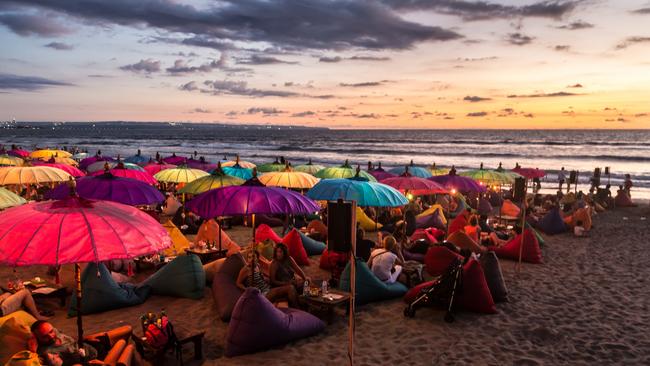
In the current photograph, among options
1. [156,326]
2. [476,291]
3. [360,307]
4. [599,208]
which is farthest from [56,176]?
[599,208]

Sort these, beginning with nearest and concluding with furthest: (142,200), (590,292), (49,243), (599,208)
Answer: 1. (49,243)
2. (142,200)
3. (590,292)
4. (599,208)

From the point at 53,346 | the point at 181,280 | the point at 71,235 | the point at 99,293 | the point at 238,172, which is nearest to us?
the point at 71,235

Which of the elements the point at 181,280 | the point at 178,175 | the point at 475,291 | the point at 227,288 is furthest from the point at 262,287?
the point at 178,175

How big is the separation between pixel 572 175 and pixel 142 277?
70.3 feet

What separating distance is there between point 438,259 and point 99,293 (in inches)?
270

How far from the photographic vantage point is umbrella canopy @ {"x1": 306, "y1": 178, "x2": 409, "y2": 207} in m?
9.44

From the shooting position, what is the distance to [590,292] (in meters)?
9.81

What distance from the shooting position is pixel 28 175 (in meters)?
11.0

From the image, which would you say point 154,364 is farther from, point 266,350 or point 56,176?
point 56,176

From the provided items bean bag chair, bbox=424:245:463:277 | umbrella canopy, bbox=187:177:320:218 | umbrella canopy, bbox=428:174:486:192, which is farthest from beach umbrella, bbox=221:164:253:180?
umbrella canopy, bbox=187:177:320:218

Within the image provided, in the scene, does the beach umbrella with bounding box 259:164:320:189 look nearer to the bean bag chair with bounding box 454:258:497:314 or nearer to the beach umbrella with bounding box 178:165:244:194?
→ the beach umbrella with bounding box 178:165:244:194

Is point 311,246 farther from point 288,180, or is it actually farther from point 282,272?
point 282,272

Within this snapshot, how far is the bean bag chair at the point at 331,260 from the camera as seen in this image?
10062 millimetres

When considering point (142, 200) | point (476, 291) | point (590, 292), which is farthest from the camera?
point (590, 292)
